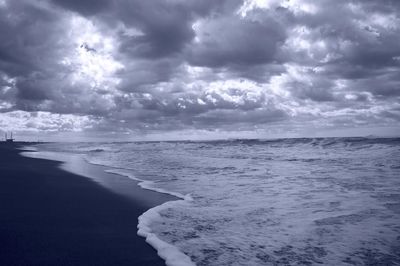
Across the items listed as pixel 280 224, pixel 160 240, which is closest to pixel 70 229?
pixel 160 240

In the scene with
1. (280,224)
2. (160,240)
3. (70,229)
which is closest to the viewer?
(160,240)

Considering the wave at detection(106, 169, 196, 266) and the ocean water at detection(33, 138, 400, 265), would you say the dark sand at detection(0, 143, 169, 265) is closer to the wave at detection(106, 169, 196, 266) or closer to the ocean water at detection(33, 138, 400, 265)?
the wave at detection(106, 169, 196, 266)

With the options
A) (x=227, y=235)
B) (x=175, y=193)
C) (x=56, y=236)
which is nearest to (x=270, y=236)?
(x=227, y=235)

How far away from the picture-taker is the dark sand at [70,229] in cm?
421

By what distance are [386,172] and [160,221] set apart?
11.0 m

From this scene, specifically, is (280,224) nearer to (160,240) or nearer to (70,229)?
(160,240)

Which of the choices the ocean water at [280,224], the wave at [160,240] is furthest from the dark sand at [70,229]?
A: the ocean water at [280,224]

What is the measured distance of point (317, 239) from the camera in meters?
5.18

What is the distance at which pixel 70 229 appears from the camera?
5.44 meters

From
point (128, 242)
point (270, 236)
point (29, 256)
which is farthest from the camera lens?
point (270, 236)

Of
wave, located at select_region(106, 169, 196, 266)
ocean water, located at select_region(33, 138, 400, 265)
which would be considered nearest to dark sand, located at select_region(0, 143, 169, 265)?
wave, located at select_region(106, 169, 196, 266)

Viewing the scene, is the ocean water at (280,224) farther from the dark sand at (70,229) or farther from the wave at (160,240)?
the dark sand at (70,229)

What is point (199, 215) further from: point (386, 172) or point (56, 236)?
point (386, 172)

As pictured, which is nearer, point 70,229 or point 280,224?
point 70,229
